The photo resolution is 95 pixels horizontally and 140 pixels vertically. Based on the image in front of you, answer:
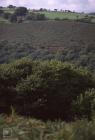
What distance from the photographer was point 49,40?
2312 inches

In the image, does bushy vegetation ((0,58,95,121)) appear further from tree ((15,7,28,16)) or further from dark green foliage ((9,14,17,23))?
tree ((15,7,28,16))

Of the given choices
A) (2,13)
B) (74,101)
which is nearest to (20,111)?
(74,101)

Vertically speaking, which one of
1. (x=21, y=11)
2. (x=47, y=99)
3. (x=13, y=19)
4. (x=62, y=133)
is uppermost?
(x=62, y=133)

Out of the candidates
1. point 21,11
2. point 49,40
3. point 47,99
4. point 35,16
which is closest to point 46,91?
point 47,99

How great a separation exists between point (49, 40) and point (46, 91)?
39.8 metres

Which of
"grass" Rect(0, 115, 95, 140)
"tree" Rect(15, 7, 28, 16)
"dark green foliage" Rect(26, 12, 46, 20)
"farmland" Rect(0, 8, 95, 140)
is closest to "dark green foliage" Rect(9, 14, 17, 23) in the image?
"dark green foliage" Rect(26, 12, 46, 20)

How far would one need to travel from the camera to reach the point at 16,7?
8131cm

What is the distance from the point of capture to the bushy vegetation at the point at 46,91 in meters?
18.5

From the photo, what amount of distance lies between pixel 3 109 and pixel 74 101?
2.74 metres

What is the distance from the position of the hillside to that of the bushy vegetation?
93.0 ft

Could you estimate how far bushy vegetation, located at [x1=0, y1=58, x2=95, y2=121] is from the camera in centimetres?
1845

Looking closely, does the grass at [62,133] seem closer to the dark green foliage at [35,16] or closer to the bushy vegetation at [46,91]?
the bushy vegetation at [46,91]

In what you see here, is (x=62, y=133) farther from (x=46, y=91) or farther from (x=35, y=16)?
(x=35, y=16)

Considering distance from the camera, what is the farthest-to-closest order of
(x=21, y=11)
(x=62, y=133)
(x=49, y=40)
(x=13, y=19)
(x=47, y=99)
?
(x=21, y=11)
(x=13, y=19)
(x=49, y=40)
(x=47, y=99)
(x=62, y=133)
